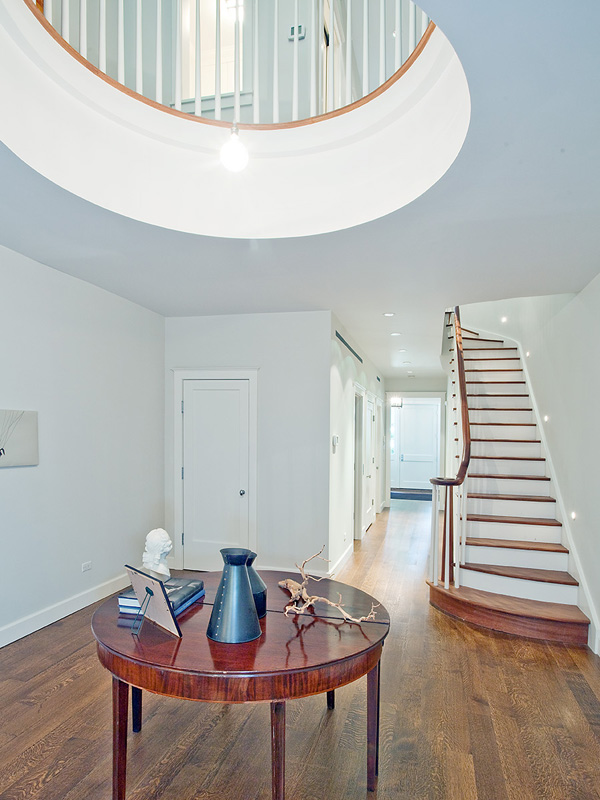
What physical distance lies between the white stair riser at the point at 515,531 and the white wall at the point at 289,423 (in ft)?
4.37

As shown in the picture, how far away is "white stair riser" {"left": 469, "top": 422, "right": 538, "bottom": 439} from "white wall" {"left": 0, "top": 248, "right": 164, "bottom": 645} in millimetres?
3420

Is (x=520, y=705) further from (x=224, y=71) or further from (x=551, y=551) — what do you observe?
(x=224, y=71)

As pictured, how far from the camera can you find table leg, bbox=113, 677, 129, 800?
1.79 meters

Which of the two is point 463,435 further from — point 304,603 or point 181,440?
point 304,603

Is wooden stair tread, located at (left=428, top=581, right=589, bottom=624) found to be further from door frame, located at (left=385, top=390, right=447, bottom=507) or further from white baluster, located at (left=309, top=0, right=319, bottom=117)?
door frame, located at (left=385, top=390, right=447, bottom=507)

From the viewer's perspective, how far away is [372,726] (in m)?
2.00

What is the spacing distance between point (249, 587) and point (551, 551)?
10.8 feet

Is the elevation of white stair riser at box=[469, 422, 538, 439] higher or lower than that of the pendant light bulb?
lower

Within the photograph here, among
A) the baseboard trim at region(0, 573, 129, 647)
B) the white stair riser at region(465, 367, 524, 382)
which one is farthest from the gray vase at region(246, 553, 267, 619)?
the white stair riser at region(465, 367, 524, 382)

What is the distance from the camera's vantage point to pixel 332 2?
3.70 meters

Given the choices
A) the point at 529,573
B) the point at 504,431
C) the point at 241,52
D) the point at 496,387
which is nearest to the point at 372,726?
the point at 529,573

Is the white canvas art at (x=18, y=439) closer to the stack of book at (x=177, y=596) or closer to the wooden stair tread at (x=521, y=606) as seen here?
the stack of book at (x=177, y=596)

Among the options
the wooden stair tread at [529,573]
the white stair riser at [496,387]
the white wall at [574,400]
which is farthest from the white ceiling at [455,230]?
the wooden stair tread at [529,573]

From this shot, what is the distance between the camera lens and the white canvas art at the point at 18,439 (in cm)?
333
